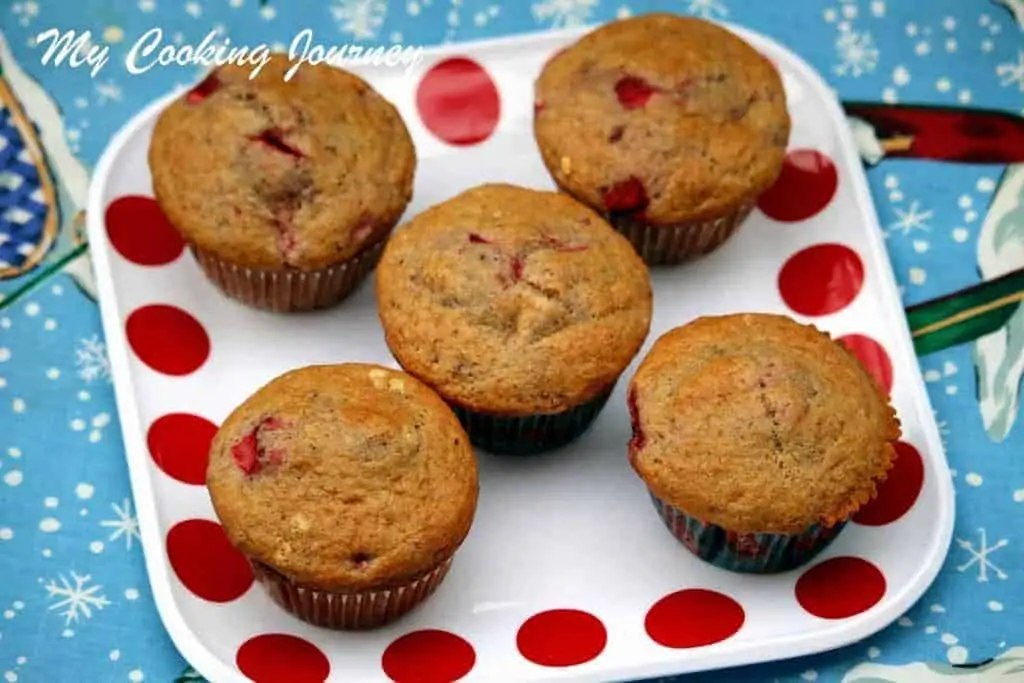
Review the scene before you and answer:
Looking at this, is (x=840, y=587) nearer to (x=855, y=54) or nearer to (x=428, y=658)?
(x=428, y=658)

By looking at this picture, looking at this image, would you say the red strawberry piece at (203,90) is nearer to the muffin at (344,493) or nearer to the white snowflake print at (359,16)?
the white snowflake print at (359,16)

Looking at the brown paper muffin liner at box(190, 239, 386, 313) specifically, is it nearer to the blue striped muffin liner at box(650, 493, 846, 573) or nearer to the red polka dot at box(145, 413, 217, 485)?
the red polka dot at box(145, 413, 217, 485)

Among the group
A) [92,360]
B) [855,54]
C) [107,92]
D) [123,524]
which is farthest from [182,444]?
[855,54]

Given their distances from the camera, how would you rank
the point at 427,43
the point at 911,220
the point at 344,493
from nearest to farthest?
the point at 344,493
the point at 911,220
the point at 427,43

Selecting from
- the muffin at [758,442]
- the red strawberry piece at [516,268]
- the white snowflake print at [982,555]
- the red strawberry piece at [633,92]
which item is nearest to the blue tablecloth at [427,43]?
the white snowflake print at [982,555]

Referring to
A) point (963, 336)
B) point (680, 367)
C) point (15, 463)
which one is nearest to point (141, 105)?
point (15, 463)

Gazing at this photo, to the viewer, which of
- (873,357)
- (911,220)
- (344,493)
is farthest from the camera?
(911,220)

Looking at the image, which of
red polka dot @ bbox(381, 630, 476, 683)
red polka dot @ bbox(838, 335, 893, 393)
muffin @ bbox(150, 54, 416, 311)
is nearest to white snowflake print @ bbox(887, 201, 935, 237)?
red polka dot @ bbox(838, 335, 893, 393)
